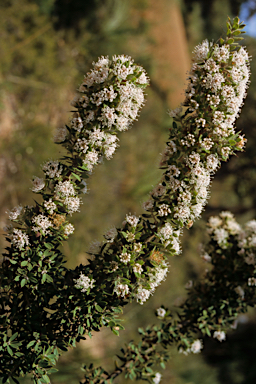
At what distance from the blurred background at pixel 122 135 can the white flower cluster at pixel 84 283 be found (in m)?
2.40

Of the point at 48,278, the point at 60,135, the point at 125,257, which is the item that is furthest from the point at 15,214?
the point at 125,257

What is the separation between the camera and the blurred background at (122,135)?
15.1 ft

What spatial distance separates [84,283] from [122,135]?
15.8 feet

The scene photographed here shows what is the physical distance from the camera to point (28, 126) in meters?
4.74

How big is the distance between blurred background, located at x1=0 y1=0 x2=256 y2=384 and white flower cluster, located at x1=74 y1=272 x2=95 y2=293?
94.4 inches

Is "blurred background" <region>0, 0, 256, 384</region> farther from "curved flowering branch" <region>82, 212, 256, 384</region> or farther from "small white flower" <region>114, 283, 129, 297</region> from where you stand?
"small white flower" <region>114, 283, 129, 297</region>

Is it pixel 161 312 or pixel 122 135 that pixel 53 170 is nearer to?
pixel 161 312

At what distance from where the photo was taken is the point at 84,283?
1.60 m

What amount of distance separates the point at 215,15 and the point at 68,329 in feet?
28.1

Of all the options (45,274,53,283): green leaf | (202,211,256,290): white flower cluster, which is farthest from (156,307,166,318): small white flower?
(45,274,53,283): green leaf

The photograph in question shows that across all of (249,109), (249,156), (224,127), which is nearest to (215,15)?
(249,109)

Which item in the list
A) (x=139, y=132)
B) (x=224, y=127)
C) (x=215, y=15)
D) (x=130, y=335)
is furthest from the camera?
(x=215, y=15)

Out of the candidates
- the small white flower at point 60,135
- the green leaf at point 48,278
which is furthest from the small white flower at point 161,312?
the small white flower at point 60,135

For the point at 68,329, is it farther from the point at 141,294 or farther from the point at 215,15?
the point at 215,15
